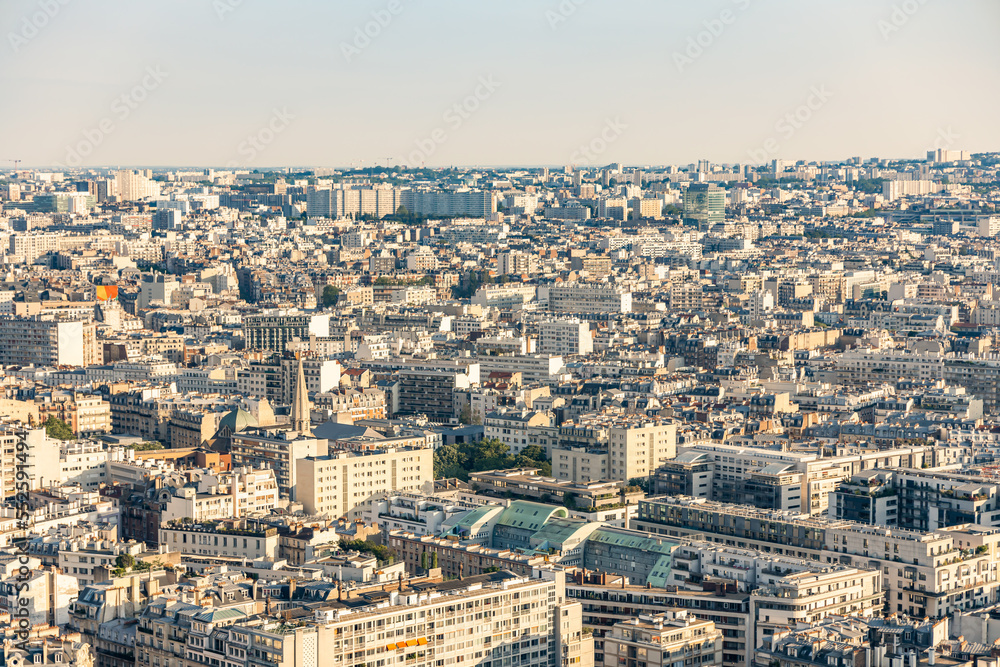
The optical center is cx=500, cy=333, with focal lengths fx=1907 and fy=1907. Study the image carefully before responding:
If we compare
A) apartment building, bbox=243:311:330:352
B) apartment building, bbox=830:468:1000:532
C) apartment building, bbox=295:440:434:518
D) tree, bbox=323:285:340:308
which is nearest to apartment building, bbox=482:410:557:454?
apartment building, bbox=295:440:434:518

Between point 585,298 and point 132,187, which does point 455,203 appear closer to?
point 132,187

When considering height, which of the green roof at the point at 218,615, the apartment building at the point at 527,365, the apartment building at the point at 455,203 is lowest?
the apartment building at the point at 527,365

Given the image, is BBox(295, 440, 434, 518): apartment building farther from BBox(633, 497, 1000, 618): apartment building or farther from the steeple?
BBox(633, 497, 1000, 618): apartment building

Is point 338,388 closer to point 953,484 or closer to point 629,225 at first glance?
point 953,484

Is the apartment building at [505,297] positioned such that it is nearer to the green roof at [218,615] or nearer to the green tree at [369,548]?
the green tree at [369,548]

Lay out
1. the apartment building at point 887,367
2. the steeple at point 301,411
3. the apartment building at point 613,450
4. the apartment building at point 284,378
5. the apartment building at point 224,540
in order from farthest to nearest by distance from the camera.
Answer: the apartment building at point 887,367 → the apartment building at point 284,378 → the steeple at point 301,411 → the apartment building at point 613,450 → the apartment building at point 224,540

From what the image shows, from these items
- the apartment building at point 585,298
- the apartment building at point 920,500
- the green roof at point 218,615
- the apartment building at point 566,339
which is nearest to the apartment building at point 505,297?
the apartment building at point 585,298

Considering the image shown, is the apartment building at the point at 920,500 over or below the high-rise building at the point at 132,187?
below

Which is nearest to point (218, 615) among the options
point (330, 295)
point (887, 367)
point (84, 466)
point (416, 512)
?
point (416, 512)
